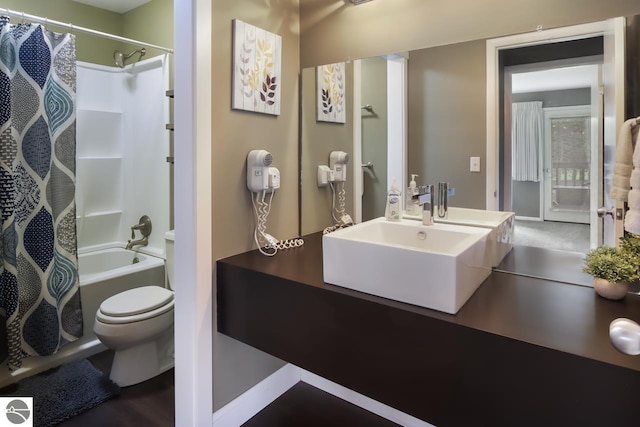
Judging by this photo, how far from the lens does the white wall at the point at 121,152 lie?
2781 millimetres

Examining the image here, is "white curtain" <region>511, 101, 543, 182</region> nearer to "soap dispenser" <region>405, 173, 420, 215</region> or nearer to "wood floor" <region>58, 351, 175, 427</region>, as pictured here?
"soap dispenser" <region>405, 173, 420, 215</region>

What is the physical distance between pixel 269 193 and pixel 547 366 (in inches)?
50.1

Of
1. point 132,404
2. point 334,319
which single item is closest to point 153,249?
point 132,404

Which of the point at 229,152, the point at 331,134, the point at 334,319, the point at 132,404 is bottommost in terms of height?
the point at 132,404

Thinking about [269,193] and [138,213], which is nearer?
[269,193]

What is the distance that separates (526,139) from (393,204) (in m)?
0.57

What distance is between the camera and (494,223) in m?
1.45

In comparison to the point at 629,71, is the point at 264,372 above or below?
below

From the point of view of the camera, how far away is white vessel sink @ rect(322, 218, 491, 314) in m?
1.05

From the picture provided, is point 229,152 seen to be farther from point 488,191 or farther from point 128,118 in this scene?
point 128,118

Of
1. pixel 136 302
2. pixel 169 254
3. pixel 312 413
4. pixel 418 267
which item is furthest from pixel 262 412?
pixel 418 267

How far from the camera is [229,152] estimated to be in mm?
1582

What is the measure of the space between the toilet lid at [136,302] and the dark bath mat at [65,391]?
400 millimetres

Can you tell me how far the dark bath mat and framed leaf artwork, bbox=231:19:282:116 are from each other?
1608 millimetres
